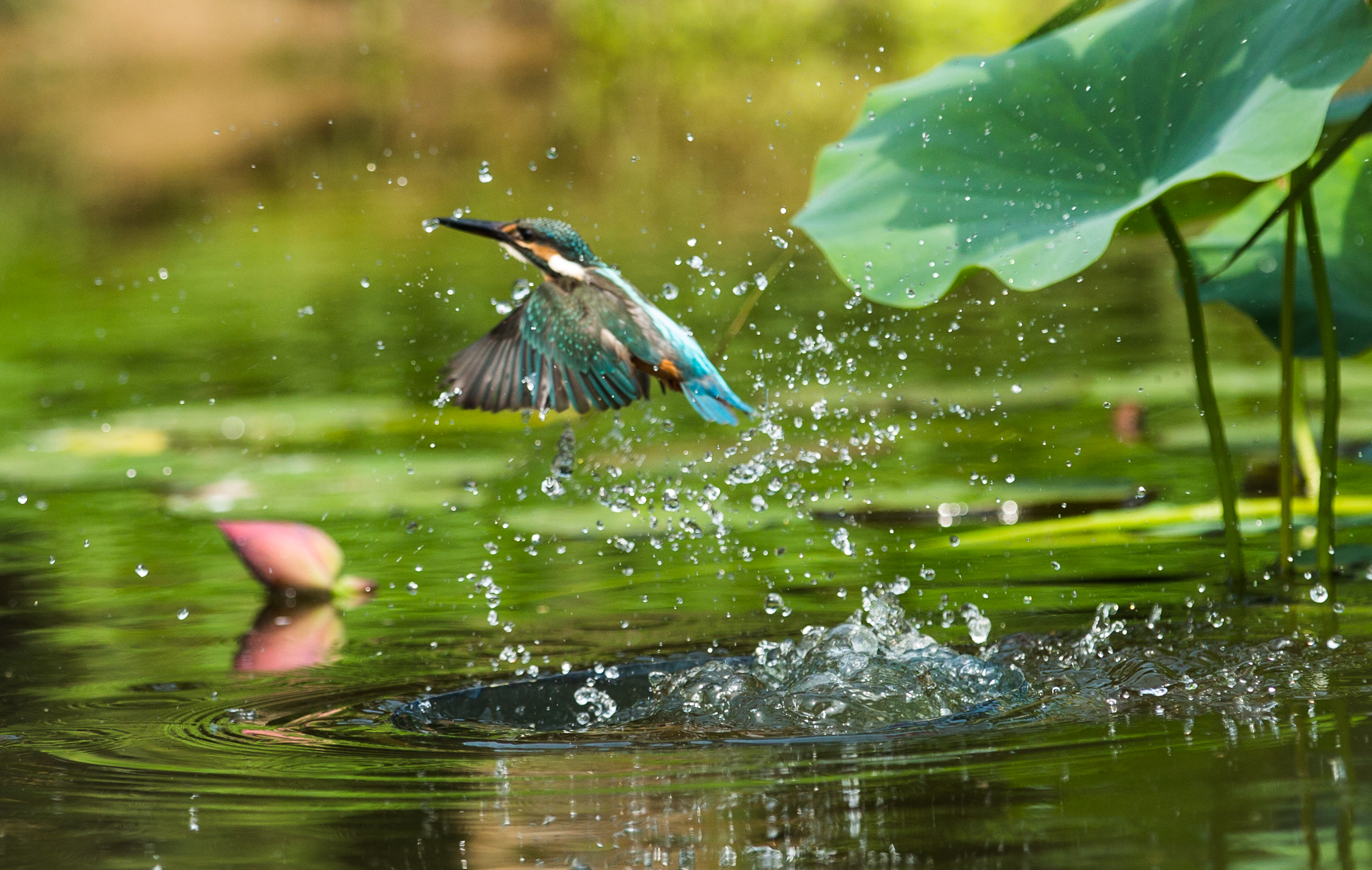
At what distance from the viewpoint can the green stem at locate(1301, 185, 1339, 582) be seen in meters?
2.80

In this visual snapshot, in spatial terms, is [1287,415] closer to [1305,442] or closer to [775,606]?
[1305,442]

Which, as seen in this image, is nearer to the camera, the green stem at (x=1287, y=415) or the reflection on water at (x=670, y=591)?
the reflection on water at (x=670, y=591)

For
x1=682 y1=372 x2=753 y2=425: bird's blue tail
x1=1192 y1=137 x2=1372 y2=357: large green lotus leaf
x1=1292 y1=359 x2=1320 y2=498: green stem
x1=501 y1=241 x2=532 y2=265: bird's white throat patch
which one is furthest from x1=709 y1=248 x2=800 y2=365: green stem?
x1=1292 y1=359 x2=1320 y2=498: green stem

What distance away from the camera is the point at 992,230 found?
2.54 metres

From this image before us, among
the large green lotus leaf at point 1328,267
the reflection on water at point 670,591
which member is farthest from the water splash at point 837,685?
the large green lotus leaf at point 1328,267

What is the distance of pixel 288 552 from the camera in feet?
10.3

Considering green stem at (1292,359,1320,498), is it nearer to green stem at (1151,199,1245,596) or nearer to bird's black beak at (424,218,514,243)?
green stem at (1151,199,1245,596)

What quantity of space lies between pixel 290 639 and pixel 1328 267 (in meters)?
2.04

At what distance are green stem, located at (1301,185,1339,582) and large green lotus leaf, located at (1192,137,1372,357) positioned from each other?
381mm

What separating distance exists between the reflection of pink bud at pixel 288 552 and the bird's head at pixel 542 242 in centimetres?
102

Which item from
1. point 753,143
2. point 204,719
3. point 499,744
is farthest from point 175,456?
point 753,143

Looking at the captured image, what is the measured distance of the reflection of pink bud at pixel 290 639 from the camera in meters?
2.61

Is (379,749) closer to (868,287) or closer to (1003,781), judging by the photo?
(1003,781)

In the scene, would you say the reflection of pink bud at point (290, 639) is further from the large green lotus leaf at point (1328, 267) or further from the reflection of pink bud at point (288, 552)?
the large green lotus leaf at point (1328, 267)
